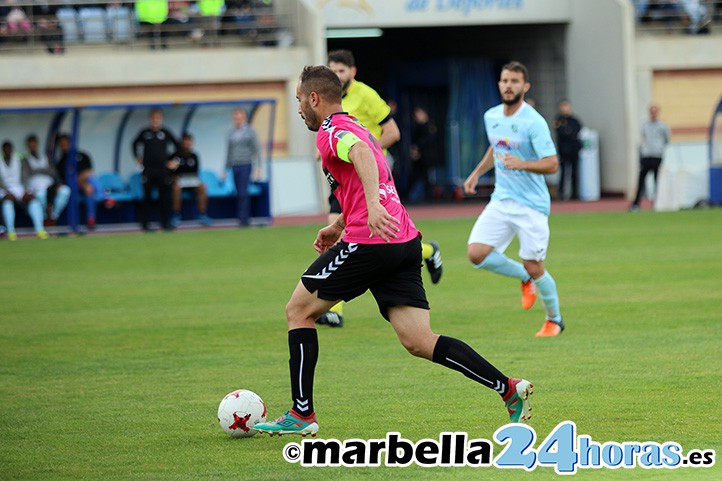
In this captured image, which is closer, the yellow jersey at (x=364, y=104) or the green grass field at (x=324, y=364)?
the green grass field at (x=324, y=364)

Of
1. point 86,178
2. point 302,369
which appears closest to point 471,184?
point 302,369

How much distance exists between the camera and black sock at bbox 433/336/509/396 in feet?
21.2

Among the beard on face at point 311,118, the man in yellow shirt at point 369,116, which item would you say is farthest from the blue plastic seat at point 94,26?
the beard on face at point 311,118

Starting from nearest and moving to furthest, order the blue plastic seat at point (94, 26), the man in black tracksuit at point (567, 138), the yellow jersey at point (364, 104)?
1. the yellow jersey at point (364, 104)
2. the man in black tracksuit at point (567, 138)
3. the blue plastic seat at point (94, 26)

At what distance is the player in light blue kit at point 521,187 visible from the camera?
10.1 metres

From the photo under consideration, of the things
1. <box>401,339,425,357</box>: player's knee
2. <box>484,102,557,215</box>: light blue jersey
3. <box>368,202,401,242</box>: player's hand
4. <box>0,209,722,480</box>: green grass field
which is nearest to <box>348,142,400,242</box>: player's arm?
<box>368,202,401,242</box>: player's hand

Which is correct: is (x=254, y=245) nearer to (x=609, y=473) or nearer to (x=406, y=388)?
(x=406, y=388)

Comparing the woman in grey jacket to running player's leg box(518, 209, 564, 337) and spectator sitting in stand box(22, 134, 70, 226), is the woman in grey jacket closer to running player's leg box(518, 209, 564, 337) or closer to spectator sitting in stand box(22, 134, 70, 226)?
spectator sitting in stand box(22, 134, 70, 226)

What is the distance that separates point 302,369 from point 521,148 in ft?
14.1

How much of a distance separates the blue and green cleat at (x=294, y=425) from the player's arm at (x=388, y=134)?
469cm

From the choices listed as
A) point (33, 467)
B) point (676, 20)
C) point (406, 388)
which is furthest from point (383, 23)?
point (33, 467)

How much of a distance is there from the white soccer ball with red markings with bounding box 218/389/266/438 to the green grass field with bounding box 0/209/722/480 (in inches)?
2.7

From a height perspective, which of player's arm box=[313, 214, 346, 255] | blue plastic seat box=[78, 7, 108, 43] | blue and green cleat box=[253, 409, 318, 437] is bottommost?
blue and green cleat box=[253, 409, 318, 437]

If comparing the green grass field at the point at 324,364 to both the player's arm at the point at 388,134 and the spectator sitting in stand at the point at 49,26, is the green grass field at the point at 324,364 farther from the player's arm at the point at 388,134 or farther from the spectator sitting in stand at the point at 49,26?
the spectator sitting in stand at the point at 49,26
